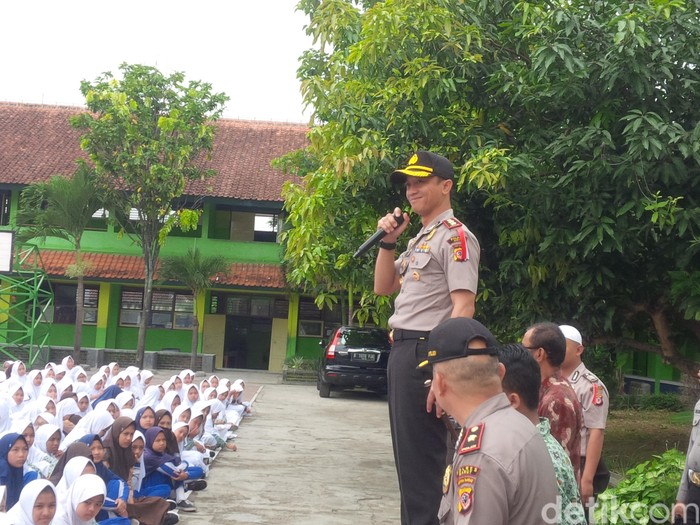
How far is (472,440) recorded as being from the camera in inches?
87.2

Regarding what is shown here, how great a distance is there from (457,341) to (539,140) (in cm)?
605

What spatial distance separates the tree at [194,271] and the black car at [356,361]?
661cm

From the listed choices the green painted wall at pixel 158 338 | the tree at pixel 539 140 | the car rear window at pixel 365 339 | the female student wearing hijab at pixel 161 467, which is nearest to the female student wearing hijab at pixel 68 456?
the female student wearing hijab at pixel 161 467

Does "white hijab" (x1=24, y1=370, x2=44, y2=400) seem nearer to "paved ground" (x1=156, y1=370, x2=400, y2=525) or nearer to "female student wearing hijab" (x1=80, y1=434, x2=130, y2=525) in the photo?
"paved ground" (x1=156, y1=370, x2=400, y2=525)

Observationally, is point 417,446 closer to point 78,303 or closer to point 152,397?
point 152,397

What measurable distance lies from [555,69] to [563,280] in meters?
2.04

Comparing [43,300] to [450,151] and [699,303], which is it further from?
[699,303]

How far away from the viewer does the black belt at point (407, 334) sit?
3526 millimetres

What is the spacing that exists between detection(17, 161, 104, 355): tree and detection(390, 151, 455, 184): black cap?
20566 millimetres

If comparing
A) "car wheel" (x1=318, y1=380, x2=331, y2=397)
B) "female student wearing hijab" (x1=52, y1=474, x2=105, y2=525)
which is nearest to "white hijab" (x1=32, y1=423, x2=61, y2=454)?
"female student wearing hijab" (x1=52, y1=474, x2=105, y2=525)

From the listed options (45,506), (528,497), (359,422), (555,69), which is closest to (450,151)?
(555,69)

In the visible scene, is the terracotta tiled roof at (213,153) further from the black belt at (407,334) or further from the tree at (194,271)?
the black belt at (407,334)

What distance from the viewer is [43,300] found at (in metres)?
26.0

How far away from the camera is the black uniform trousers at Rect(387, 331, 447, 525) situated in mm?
3414
